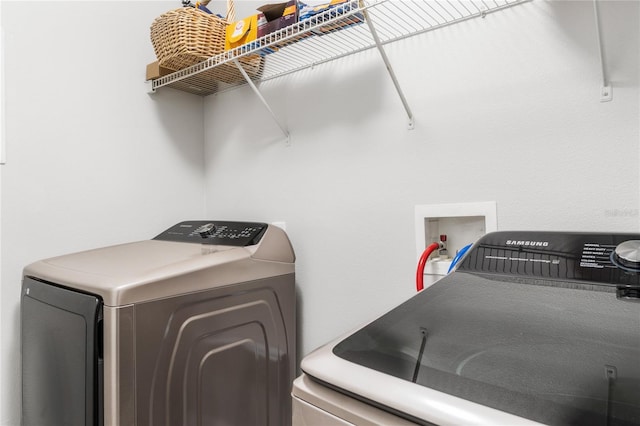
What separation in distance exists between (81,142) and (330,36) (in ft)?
3.47

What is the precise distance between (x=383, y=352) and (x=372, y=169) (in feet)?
2.69

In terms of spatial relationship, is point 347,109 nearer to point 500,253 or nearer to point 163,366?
point 500,253

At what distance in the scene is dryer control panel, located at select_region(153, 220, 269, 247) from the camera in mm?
1354

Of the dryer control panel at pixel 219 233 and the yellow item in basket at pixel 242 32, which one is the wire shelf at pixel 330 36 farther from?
the dryer control panel at pixel 219 233

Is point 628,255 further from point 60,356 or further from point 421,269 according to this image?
point 60,356

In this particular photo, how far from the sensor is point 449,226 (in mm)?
1216

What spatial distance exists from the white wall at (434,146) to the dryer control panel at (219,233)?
22 centimetres

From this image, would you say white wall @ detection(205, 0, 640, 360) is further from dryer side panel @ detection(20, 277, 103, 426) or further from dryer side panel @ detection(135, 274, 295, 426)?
dryer side panel @ detection(20, 277, 103, 426)

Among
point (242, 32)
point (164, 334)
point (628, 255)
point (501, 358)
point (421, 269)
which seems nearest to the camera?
point (501, 358)

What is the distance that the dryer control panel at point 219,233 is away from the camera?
1.35 metres

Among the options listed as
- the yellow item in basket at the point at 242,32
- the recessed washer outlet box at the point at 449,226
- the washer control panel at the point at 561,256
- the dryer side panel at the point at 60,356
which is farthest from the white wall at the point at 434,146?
the dryer side panel at the point at 60,356

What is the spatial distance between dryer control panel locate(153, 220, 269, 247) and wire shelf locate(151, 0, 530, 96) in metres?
0.60

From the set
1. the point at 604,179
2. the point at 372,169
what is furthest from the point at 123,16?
the point at 604,179

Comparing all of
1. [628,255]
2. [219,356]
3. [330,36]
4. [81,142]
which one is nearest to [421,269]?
[628,255]
